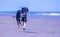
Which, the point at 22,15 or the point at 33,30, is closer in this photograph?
the point at 22,15

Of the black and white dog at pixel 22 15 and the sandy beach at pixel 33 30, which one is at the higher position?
the black and white dog at pixel 22 15

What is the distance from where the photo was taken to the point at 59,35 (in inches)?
466

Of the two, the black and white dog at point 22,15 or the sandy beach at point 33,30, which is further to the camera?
the black and white dog at point 22,15

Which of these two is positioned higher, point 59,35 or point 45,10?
point 59,35

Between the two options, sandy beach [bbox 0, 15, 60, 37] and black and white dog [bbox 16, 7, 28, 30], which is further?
black and white dog [bbox 16, 7, 28, 30]

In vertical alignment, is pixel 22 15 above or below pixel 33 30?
above

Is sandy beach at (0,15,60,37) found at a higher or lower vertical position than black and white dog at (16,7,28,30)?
lower
